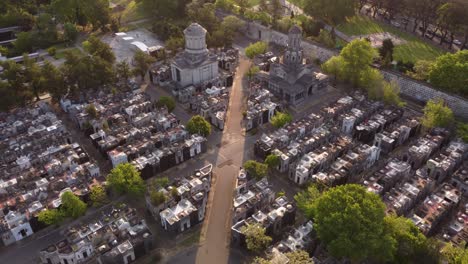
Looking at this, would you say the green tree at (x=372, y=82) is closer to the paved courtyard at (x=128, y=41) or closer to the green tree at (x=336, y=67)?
the green tree at (x=336, y=67)

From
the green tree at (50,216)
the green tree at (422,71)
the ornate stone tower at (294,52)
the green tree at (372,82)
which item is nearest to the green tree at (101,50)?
the ornate stone tower at (294,52)

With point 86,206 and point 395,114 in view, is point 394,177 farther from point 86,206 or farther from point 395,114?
point 86,206

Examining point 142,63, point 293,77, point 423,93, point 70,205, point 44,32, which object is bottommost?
Result: point 70,205

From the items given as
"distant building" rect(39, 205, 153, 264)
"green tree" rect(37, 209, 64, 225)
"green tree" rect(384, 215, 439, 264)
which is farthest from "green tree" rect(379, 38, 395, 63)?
"green tree" rect(37, 209, 64, 225)

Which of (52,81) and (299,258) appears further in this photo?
(52,81)

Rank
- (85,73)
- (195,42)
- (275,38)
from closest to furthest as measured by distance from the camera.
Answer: (85,73)
(195,42)
(275,38)

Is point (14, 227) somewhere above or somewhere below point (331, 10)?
below

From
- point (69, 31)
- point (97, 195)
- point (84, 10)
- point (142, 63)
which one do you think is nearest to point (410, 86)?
point (142, 63)

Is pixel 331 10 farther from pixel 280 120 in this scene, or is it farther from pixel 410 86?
pixel 280 120
